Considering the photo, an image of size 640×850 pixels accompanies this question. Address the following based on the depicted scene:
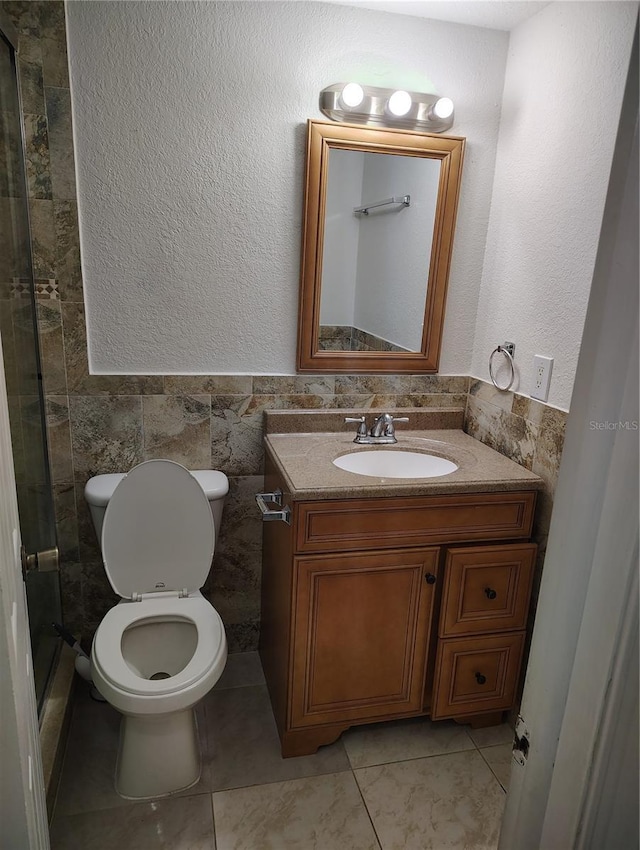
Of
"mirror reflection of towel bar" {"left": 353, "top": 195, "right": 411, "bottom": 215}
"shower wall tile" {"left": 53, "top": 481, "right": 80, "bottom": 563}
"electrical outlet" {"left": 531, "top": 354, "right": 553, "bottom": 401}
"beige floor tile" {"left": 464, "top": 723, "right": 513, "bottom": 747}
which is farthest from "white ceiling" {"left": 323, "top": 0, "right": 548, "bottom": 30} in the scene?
"beige floor tile" {"left": 464, "top": 723, "right": 513, "bottom": 747}

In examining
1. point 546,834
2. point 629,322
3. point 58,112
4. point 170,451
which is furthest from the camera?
point 170,451

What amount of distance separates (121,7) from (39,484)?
4.72ft

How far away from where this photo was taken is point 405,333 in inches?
82.9

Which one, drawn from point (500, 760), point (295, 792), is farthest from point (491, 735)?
point (295, 792)

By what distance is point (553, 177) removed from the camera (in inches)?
67.6

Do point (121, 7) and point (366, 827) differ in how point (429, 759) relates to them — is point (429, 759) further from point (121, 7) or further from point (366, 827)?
point (121, 7)

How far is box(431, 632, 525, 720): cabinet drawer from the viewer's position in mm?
1812

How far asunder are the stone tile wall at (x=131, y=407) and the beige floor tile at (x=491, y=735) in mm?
694

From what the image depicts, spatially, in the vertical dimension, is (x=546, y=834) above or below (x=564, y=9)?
below

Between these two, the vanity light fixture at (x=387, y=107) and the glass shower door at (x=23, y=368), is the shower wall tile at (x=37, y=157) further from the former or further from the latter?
the vanity light fixture at (x=387, y=107)

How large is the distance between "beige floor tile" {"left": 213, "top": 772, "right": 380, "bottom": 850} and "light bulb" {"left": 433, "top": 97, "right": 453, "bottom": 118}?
213 centimetres

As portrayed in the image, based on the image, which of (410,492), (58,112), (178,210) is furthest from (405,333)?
(58,112)

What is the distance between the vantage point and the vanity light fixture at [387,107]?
5.94 ft

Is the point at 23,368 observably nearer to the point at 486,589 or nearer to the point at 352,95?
the point at 352,95
